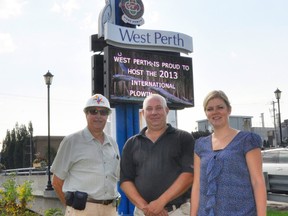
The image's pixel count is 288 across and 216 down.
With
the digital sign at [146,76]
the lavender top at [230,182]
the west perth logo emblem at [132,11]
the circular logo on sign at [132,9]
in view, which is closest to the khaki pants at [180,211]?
the lavender top at [230,182]

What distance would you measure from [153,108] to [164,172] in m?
0.57

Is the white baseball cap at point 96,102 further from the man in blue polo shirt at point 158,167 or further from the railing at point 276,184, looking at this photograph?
the railing at point 276,184

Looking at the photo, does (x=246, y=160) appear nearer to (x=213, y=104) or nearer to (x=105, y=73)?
(x=213, y=104)

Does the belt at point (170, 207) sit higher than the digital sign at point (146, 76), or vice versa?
the digital sign at point (146, 76)

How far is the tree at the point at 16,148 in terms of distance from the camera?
205ft

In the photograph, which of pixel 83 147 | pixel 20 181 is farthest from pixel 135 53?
pixel 20 181

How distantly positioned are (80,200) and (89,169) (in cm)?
31

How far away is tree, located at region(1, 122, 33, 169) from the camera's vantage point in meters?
62.4

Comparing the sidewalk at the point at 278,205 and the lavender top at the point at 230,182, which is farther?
the sidewalk at the point at 278,205

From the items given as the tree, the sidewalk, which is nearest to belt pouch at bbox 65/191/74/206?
the sidewalk

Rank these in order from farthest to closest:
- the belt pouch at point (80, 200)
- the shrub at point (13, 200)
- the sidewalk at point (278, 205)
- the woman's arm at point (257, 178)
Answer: the sidewalk at point (278, 205) < the shrub at point (13, 200) < the belt pouch at point (80, 200) < the woman's arm at point (257, 178)

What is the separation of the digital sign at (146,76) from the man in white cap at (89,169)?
6433mm

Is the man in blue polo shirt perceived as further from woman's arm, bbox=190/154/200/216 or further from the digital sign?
the digital sign

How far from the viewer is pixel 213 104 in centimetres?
325
